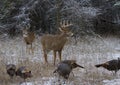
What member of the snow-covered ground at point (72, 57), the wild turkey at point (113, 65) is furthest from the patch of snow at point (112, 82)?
the wild turkey at point (113, 65)

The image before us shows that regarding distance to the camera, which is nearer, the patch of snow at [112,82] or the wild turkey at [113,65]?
the patch of snow at [112,82]

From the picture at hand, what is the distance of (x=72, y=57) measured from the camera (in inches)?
525

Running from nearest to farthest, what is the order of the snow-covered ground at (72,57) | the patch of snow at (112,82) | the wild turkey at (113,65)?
the patch of snow at (112,82) → the snow-covered ground at (72,57) → the wild turkey at (113,65)

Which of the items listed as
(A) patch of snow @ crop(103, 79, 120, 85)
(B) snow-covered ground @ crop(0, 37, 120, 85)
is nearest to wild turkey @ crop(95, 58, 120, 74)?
(B) snow-covered ground @ crop(0, 37, 120, 85)

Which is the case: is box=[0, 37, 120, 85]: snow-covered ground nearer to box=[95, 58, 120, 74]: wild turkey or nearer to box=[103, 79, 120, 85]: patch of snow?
box=[103, 79, 120, 85]: patch of snow

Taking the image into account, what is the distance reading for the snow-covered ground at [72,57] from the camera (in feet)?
32.1

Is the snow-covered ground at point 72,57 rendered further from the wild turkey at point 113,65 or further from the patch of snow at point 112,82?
the wild turkey at point 113,65

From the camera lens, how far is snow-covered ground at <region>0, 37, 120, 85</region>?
979cm

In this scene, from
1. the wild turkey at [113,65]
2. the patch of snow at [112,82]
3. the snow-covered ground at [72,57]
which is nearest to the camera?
the patch of snow at [112,82]

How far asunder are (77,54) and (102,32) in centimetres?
909

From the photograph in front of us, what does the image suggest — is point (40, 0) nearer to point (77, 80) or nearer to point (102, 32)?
point (102, 32)

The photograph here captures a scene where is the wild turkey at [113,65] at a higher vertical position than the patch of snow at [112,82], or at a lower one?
higher

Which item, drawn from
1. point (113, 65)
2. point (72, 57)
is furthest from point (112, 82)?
point (72, 57)

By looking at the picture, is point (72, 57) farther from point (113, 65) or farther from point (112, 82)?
point (112, 82)
